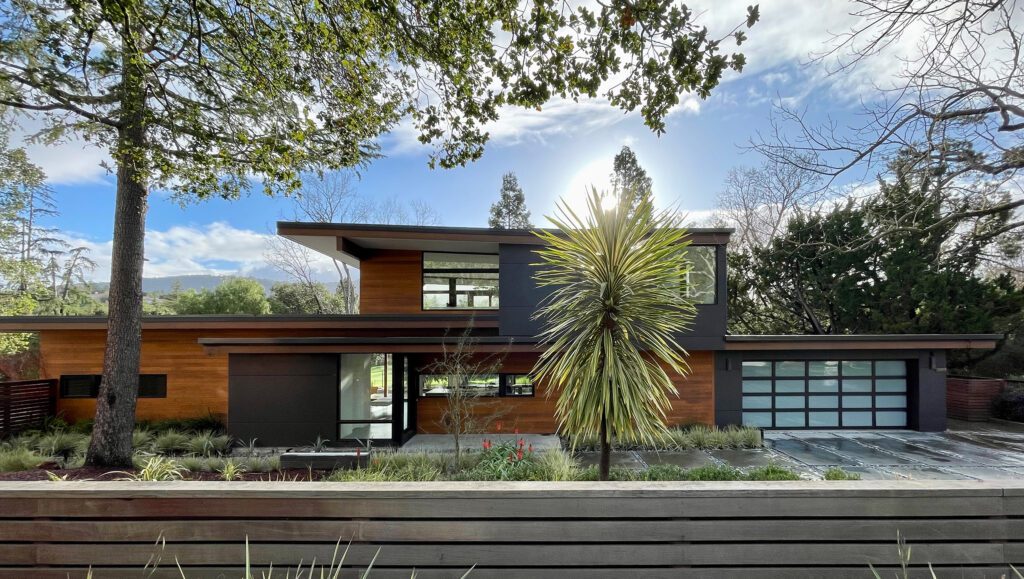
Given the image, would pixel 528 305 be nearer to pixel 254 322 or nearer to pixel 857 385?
pixel 254 322

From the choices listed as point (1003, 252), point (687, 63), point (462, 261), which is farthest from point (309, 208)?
point (1003, 252)

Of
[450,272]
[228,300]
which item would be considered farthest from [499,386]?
[228,300]

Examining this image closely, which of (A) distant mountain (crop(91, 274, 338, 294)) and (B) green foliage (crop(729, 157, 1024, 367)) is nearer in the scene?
(B) green foliage (crop(729, 157, 1024, 367))

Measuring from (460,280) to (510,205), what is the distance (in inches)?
810

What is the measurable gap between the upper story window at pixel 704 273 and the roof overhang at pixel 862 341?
115cm

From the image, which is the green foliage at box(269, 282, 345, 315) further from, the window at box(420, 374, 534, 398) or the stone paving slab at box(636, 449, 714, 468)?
the stone paving slab at box(636, 449, 714, 468)

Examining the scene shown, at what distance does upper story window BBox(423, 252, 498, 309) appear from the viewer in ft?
37.6

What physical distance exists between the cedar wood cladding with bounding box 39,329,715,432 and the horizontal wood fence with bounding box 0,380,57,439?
0.86 ft

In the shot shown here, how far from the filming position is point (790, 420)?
1055cm

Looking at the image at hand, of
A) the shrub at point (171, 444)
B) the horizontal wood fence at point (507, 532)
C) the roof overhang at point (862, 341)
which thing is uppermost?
the roof overhang at point (862, 341)

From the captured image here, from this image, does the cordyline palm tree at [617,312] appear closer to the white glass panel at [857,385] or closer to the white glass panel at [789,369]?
the white glass panel at [789,369]

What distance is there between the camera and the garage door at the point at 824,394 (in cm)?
1058

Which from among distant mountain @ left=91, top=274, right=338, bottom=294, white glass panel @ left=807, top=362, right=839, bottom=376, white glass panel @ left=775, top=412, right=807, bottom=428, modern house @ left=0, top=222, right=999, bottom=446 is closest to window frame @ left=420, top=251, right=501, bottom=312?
modern house @ left=0, top=222, right=999, bottom=446

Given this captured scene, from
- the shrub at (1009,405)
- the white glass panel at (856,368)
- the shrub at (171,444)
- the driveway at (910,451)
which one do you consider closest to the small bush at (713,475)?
the driveway at (910,451)
